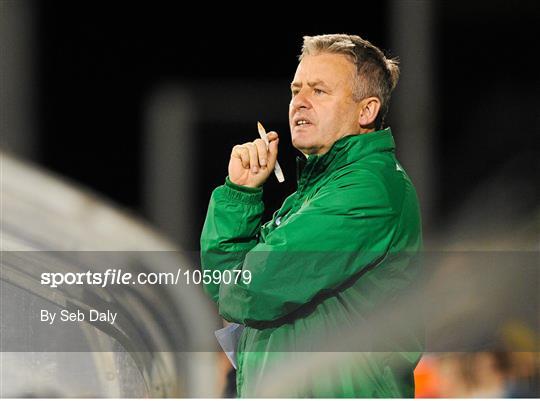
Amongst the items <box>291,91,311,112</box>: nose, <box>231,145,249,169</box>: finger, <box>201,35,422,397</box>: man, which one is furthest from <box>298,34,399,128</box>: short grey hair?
<box>231,145,249,169</box>: finger

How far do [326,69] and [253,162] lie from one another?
0.40 m

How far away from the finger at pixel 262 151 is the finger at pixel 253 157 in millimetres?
10

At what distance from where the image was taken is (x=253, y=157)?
140 inches

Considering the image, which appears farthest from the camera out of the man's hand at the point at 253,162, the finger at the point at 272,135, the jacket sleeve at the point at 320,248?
the finger at the point at 272,135

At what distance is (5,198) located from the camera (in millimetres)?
3662

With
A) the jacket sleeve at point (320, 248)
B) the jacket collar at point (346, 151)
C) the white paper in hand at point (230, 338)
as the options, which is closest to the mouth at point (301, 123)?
the jacket collar at point (346, 151)

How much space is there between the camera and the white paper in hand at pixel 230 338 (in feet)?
11.7

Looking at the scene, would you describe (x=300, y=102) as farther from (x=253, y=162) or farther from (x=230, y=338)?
(x=230, y=338)

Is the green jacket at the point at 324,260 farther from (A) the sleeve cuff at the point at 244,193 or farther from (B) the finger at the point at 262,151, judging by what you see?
(B) the finger at the point at 262,151

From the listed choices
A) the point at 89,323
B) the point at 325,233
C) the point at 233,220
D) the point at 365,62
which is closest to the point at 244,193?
the point at 233,220

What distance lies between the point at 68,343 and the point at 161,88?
945mm

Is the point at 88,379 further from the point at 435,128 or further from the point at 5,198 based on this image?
the point at 435,128

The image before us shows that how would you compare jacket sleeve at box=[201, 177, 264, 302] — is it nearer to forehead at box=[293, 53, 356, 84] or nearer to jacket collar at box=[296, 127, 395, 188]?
jacket collar at box=[296, 127, 395, 188]

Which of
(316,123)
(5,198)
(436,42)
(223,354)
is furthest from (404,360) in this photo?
(5,198)
